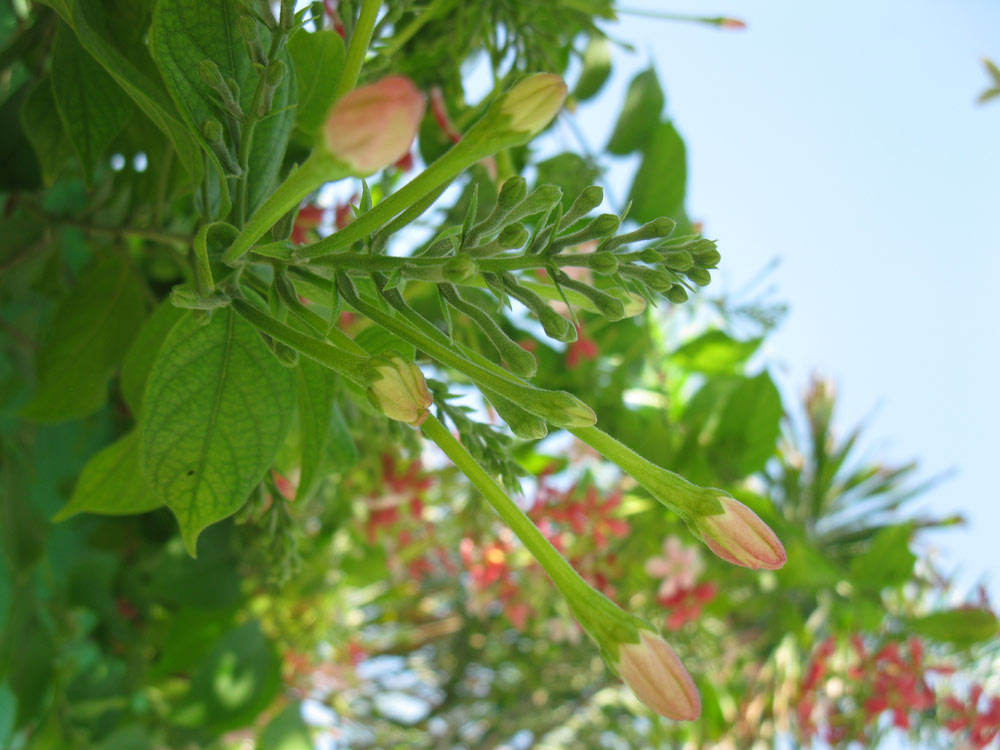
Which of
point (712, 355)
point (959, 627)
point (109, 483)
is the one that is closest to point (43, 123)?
point (109, 483)

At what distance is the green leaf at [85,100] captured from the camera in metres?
0.28

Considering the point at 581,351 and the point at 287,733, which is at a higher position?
the point at 581,351

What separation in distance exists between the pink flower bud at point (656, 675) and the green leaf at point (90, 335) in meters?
0.29

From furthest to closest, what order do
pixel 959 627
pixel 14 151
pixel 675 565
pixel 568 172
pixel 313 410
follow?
pixel 959 627, pixel 675 565, pixel 568 172, pixel 14 151, pixel 313 410

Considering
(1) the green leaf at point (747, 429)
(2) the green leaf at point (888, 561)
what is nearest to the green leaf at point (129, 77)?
(1) the green leaf at point (747, 429)

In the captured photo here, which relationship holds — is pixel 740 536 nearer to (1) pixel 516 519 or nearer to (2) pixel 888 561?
(1) pixel 516 519

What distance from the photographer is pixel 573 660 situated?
1105mm

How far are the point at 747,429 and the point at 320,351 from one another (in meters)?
0.61

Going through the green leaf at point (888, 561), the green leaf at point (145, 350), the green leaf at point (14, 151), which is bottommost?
the green leaf at point (888, 561)

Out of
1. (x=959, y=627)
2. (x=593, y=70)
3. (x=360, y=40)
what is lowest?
(x=959, y=627)

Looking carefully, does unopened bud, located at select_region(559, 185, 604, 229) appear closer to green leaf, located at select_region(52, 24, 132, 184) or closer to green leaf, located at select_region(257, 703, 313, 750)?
green leaf, located at select_region(52, 24, 132, 184)

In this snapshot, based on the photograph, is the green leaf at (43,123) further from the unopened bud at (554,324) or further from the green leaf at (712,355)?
the green leaf at (712,355)

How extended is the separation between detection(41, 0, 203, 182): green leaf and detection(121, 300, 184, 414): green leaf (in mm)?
49

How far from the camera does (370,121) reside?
0.15 metres
